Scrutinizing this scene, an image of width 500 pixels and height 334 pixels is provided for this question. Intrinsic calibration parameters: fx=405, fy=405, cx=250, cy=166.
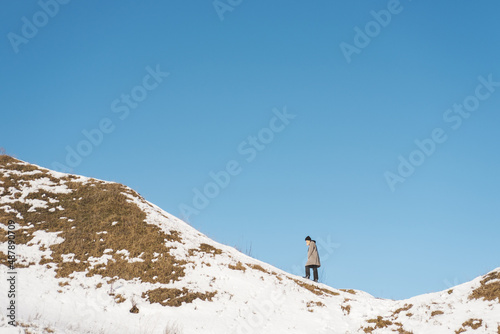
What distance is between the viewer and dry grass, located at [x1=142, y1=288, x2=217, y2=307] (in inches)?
771

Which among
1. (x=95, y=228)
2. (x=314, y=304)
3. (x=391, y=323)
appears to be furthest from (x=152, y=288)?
(x=391, y=323)

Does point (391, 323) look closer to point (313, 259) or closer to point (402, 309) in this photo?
point (402, 309)

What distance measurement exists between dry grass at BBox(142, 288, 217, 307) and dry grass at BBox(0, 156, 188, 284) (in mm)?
1100

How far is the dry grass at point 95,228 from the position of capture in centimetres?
2214

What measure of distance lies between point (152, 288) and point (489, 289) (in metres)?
15.8

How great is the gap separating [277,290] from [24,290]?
12.5 metres

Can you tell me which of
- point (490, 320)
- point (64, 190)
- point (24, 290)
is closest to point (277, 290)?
point (490, 320)

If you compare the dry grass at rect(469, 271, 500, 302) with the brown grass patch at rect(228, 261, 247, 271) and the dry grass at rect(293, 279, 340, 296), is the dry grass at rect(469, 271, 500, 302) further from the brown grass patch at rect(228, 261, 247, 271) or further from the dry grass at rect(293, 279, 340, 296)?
the brown grass patch at rect(228, 261, 247, 271)

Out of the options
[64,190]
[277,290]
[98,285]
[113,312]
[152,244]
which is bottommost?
[113,312]

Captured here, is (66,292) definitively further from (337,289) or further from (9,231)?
(337,289)

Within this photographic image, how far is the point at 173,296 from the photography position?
20062mm

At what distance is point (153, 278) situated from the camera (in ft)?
70.7

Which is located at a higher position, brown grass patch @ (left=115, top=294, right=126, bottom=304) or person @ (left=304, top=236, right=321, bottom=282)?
person @ (left=304, top=236, right=321, bottom=282)

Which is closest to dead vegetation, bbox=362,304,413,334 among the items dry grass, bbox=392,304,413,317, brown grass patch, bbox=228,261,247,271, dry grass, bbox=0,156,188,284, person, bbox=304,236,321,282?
dry grass, bbox=392,304,413,317
